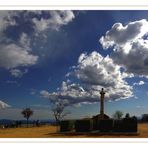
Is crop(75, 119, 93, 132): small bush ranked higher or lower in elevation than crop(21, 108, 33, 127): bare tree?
lower

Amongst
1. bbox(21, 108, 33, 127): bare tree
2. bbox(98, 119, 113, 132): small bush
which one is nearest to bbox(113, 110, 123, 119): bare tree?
bbox(98, 119, 113, 132): small bush

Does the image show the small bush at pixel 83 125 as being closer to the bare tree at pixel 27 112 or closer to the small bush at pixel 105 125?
the small bush at pixel 105 125

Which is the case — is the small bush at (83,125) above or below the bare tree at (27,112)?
below

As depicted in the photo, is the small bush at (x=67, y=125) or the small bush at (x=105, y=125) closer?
the small bush at (x=105, y=125)

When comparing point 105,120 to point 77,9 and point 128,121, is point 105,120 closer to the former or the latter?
point 128,121

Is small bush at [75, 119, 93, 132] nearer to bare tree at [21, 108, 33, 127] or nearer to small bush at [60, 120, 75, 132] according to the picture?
small bush at [60, 120, 75, 132]

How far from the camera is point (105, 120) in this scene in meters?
22.8

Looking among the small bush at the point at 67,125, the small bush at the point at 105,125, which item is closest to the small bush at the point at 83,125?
the small bush at the point at 105,125

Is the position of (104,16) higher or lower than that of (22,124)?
higher
